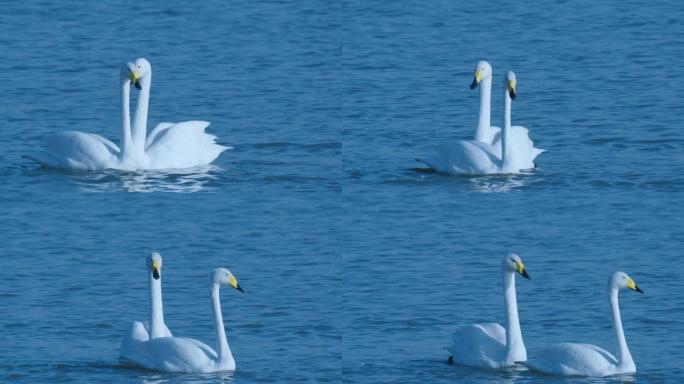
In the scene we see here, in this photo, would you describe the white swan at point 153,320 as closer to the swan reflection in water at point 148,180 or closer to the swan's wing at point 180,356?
the swan's wing at point 180,356

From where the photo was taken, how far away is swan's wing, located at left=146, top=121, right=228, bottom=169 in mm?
18531

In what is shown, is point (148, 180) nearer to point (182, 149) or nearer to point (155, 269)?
point (182, 149)

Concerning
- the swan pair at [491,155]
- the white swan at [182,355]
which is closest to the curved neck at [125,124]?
the white swan at [182,355]

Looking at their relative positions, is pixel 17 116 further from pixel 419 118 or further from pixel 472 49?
pixel 472 49

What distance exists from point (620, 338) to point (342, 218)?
4.33m

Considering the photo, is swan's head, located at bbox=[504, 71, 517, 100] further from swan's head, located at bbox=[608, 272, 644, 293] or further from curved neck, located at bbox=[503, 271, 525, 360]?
swan's head, located at bbox=[608, 272, 644, 293]

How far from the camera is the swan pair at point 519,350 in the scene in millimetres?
16141

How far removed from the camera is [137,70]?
18953 millimetres

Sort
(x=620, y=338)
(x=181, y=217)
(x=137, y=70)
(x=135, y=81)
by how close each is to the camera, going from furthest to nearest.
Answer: (x=181, y=217) < (x=137, y=70) < (x=135, y=81) < (x=620, y=338)

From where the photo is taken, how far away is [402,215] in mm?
19875

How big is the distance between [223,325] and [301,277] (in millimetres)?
1490

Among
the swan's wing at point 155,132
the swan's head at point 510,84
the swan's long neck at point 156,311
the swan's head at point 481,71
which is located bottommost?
the swan's long neck at point 156,311

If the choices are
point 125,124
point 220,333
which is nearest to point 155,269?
point 220,333

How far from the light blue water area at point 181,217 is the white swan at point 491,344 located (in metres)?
1.10
